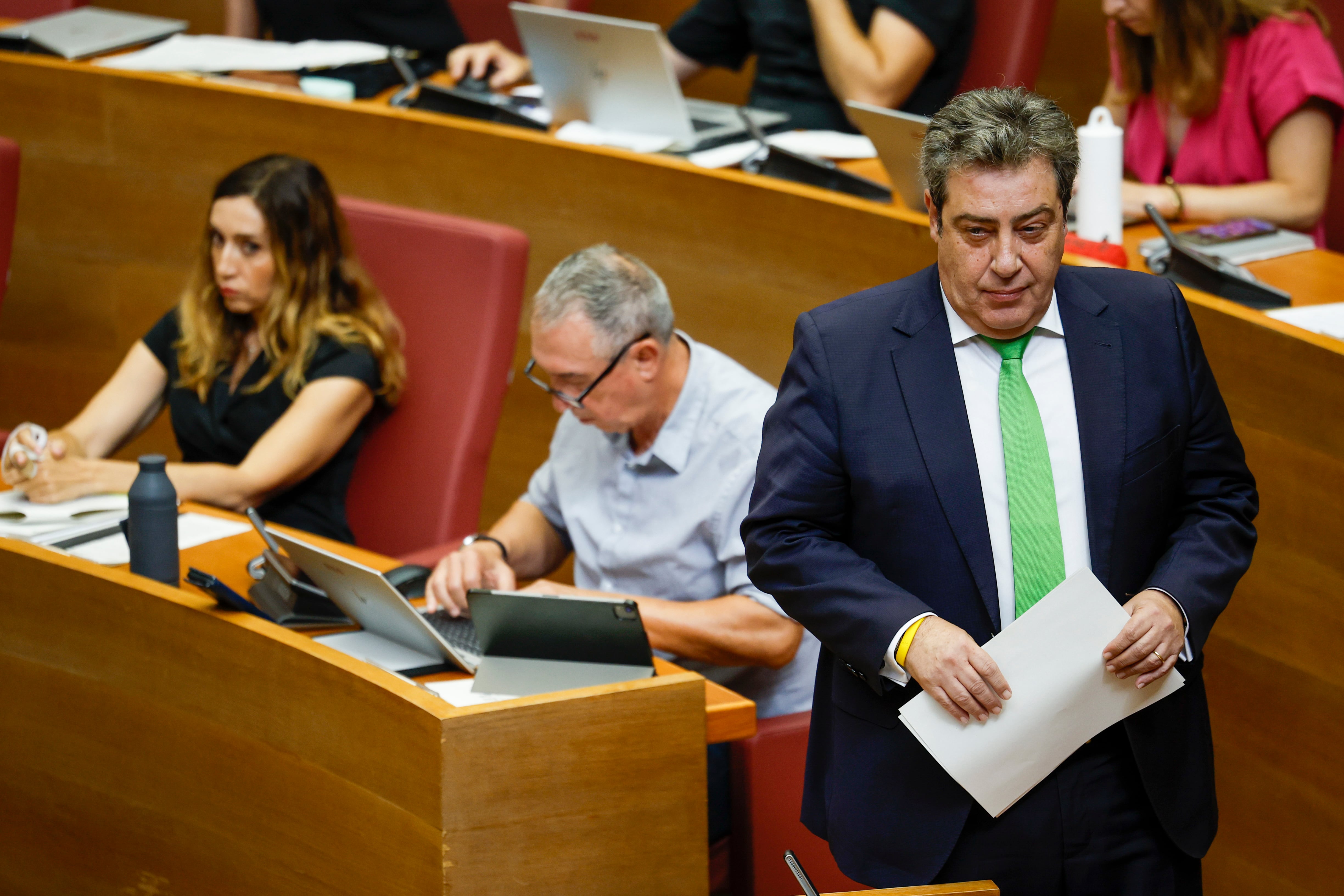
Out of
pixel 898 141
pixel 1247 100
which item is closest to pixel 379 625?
pixel 898 141

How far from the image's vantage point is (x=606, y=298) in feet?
6.22

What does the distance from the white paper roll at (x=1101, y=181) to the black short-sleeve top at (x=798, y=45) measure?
2.40ft

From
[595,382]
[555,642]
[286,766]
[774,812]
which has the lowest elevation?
[774,812]

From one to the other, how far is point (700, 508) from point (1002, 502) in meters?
0.71

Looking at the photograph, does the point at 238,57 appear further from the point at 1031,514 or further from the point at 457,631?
the point at 1031,514

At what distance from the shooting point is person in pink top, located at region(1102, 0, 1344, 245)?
7.27 feet

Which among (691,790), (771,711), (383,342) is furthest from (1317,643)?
(383,342)

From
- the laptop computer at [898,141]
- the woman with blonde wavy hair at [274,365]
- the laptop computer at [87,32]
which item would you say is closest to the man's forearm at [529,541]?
the woman with blonde wavy hair at [274,365]

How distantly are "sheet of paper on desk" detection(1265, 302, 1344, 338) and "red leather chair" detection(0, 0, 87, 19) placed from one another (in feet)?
11.1

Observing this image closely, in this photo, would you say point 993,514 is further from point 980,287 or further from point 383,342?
point 383,342

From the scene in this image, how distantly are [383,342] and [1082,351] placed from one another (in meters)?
1.35

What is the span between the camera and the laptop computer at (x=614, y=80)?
8.71 feet

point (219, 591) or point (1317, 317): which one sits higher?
point (1317, 317)

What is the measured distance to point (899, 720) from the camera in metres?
1.30
